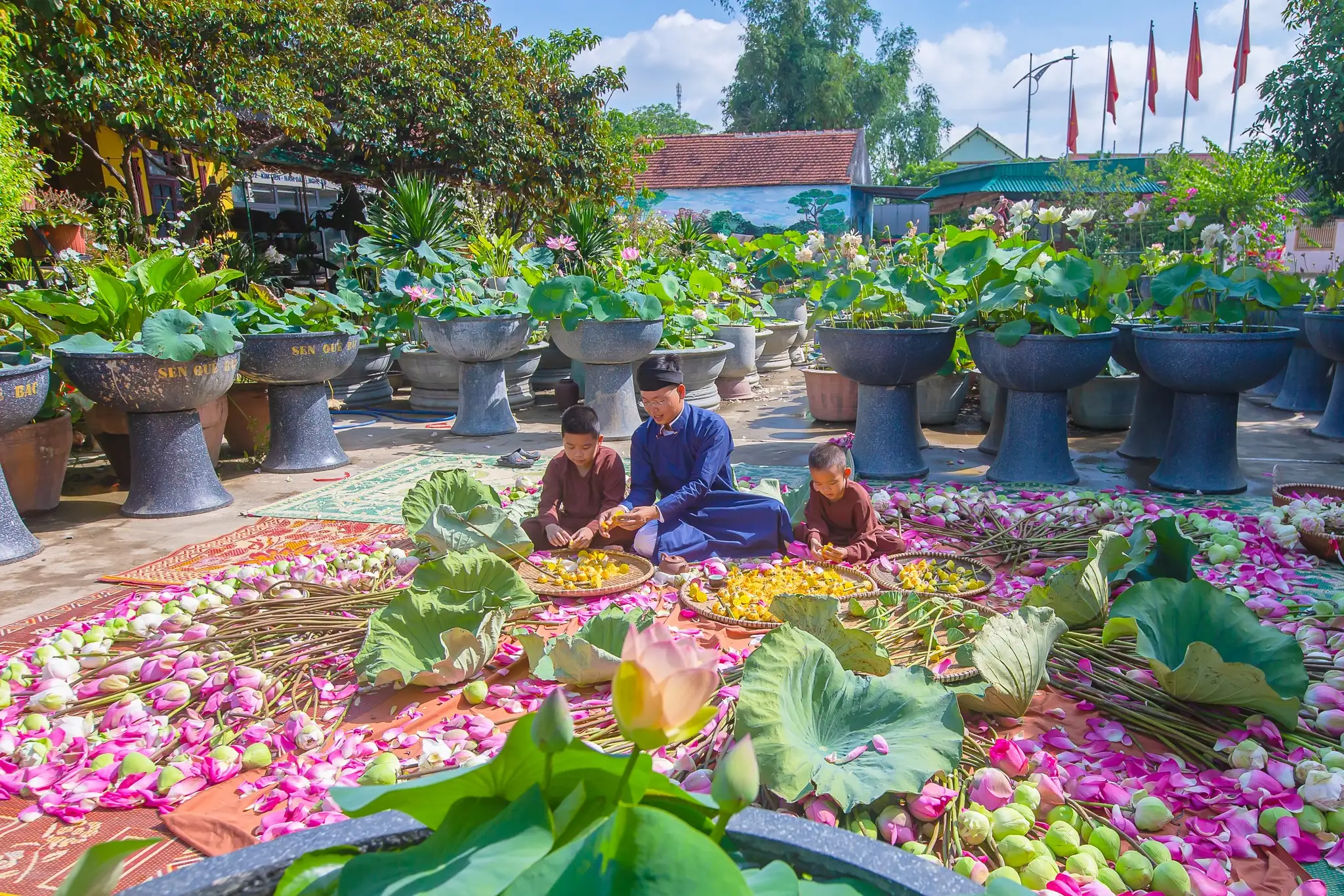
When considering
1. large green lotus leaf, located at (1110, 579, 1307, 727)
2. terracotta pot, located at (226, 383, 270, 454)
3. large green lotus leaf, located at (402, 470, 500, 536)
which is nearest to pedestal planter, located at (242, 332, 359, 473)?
terracotta pot, located at (226, 383, 270, 454)

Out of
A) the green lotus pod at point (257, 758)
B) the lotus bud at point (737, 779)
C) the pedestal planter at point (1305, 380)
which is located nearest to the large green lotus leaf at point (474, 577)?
the green lotus pod at point (257, 758)

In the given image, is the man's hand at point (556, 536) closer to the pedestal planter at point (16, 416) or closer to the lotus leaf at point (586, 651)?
the lotus leaf at point (586, 651)

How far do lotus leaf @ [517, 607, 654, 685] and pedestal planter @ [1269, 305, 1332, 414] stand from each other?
6.40 m

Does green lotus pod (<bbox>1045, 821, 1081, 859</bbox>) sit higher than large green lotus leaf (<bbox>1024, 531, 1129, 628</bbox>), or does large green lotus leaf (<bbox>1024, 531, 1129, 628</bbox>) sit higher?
large green lotus leaf (<bbox>1024, 531, 1129, 628</bbox>)

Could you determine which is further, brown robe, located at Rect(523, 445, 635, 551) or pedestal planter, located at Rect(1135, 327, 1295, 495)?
pedestal planter, located at Rect(1135, 327, 1295, 495)

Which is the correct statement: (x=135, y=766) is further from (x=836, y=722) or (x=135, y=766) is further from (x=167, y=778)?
(x=836, y=722)

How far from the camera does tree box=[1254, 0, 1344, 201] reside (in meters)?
9.48

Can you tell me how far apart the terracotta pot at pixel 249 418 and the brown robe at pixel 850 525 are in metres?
3.59

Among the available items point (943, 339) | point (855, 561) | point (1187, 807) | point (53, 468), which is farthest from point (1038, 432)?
point (53, 468)

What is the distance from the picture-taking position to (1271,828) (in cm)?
171

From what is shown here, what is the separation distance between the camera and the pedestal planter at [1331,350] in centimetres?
538

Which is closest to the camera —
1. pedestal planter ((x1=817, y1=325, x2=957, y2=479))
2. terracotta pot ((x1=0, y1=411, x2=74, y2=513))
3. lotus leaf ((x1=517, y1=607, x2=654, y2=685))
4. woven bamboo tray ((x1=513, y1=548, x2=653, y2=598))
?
lotus leaf ((x1=517, y1=607, x2=654, y2=685))

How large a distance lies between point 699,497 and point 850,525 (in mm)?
598

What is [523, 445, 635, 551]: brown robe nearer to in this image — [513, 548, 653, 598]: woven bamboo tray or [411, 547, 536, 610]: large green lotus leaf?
[513, 548, 653, 598]: woven bamboo tray
